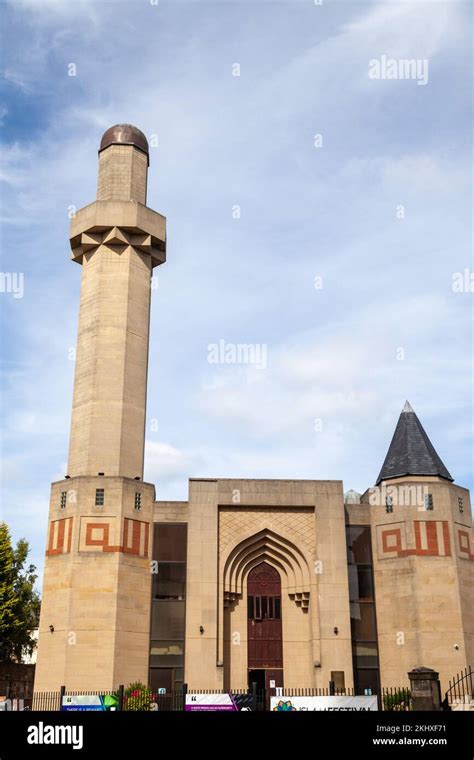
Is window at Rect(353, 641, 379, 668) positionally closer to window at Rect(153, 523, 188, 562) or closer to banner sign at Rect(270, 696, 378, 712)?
window at Rect(153, 523, 188, 562)

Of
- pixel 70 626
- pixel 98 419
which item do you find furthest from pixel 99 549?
pixel 98 419

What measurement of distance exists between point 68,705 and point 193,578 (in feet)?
44.5

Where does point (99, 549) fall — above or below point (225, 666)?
above

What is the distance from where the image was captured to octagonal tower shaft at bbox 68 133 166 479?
39.3 metres

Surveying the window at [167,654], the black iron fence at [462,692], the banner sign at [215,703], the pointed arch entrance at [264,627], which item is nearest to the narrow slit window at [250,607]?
the pointed arch entrance at [264,627]

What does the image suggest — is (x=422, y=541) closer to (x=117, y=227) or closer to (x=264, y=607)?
(x=264, y=607)

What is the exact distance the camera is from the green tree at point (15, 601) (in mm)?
50844

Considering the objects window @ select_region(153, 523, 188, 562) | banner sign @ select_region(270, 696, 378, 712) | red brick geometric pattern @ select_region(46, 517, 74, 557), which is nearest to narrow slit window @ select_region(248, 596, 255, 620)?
window @ select_region(153, 523, 188, 562)

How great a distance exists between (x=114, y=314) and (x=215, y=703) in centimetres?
2388

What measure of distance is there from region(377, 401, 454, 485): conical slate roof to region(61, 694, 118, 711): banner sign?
877 inches

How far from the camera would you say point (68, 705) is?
24047mm

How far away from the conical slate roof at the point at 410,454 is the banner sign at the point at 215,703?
20.5 metres

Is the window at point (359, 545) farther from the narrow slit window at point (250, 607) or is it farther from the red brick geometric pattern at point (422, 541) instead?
the narrow slit window at point (250, 607)
